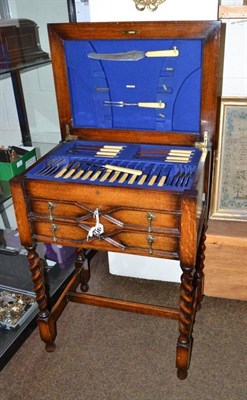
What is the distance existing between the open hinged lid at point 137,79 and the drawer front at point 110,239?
0.47 meters

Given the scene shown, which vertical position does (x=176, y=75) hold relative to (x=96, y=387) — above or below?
above

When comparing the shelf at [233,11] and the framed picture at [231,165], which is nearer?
the shelf at [233,11]

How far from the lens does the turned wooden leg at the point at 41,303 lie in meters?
1.67

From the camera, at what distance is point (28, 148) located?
225cm

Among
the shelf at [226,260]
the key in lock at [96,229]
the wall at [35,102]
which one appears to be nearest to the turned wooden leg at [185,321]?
the key in lock at [96,229]

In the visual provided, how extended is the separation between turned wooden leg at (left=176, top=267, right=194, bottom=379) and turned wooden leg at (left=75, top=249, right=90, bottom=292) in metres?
0.76

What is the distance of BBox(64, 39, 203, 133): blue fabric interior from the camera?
1.62m

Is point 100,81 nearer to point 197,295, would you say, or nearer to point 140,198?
point 140,198

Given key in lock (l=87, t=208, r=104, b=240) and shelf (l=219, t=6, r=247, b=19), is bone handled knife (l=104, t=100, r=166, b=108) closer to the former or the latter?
shelf (l=219, t=6, r=247, b=19)

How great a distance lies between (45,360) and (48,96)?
5.08 feet

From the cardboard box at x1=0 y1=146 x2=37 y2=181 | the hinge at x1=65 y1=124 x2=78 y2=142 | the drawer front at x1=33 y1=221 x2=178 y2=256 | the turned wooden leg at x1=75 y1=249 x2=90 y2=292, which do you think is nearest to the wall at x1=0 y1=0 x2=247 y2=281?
the turned wooden leg at x1=75 y1=249 x2=90 y2=292

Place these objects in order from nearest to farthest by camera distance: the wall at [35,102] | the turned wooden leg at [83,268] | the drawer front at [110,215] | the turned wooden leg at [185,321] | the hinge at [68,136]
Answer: the drawer front at [110,215]
the turned wooden leg at [185,321]
the hinge at [68,136]
the turned wooden leg at [83,268]
the wall at [35,102]

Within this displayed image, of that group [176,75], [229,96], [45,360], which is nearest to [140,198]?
[176,75]

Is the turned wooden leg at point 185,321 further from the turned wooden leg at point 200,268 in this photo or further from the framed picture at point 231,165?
the framed picture at point 231,165
